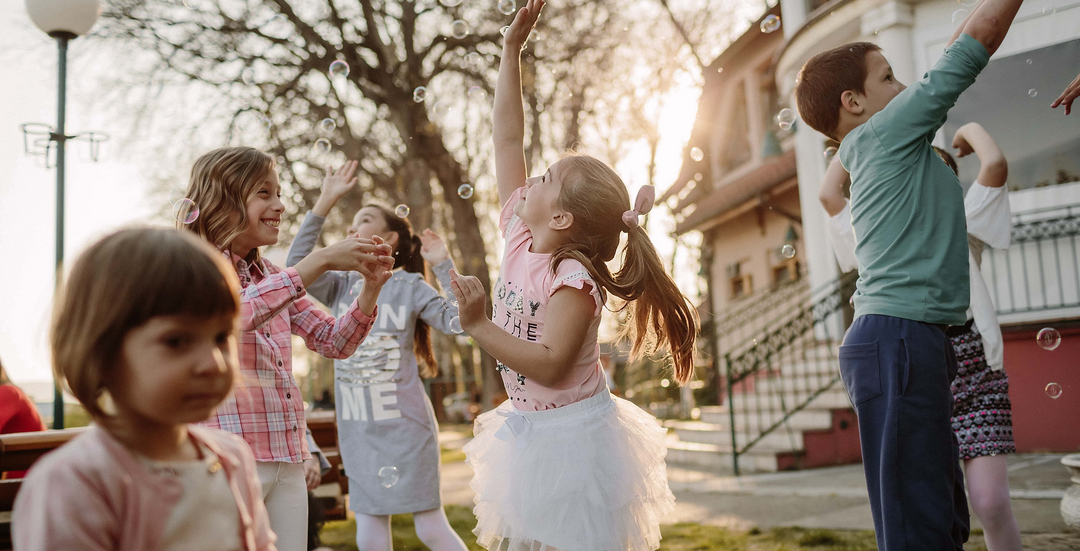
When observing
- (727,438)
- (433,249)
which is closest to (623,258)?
(433,249)

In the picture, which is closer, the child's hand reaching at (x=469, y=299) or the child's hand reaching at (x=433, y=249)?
the child's hand reaching at (x=469, y=299)

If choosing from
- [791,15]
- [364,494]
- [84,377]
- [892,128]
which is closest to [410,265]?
[364,494]

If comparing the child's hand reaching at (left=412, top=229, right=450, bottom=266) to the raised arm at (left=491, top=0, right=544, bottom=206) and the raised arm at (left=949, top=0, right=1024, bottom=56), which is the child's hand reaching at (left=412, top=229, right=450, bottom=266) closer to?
the raised arm at (left=491, top=0, right=544, bottom=206)

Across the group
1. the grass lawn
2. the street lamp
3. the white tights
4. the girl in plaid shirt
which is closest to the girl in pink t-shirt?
the girl in plaid shirt

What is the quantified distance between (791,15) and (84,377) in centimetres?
1138

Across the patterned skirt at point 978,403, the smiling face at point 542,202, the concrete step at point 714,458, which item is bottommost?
the concrete step at point 714,458

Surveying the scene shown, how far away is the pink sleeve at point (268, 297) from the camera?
2.19 metres

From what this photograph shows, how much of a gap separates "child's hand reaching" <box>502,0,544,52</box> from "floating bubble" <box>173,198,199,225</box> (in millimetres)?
1127

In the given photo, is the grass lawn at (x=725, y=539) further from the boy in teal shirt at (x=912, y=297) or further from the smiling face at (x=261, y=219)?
the smiling face at (x=261, y=219)

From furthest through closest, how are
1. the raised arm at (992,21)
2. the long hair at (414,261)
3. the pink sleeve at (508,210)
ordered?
the long hair at (414,261)
the pink sleeve at (508,210)
the raised arm at (992,21)

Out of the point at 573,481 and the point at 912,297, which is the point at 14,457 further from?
the point at 912,297

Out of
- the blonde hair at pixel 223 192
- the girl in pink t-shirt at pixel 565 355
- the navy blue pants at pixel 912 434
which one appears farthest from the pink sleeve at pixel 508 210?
the navy blue pants at pixel 912 434

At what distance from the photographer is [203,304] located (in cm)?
132

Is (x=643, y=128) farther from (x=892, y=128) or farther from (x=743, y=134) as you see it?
(x=892, y=128)
